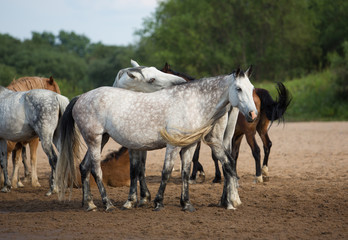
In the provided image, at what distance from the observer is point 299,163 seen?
36.8ft

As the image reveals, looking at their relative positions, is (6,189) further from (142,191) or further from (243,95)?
(243,95)

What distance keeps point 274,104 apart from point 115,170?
3454 mm

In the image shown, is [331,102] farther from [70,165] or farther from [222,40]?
→ [70,165]

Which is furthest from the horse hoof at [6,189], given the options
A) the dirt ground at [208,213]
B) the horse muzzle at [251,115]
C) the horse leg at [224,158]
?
the horse muzzle at [251,115]

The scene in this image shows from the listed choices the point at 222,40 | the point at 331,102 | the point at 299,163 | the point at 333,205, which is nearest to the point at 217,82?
the point at 333,205

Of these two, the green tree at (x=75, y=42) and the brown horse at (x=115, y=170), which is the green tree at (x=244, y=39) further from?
the green tree at (x=75, y=42)

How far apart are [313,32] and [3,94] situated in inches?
1433

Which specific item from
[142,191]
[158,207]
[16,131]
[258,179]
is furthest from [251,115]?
[16,131]

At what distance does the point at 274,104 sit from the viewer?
30.1 ft

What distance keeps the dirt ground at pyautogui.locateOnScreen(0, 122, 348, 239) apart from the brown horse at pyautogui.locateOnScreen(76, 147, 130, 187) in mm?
226

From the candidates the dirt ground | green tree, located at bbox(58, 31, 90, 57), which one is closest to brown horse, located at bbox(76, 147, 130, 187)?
the dirt ground

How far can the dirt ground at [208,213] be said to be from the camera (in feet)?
17.1

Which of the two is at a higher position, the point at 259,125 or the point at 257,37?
the point at 257,37

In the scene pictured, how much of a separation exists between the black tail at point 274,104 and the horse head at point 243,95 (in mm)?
3017
